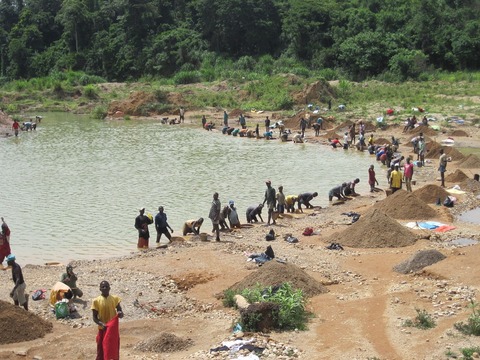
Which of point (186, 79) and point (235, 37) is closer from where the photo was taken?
point (186, 79)

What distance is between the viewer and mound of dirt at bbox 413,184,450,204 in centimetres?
2239

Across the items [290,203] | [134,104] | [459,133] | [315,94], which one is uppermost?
[315,94]

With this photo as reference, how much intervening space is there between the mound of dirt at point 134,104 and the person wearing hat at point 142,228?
3653 cm

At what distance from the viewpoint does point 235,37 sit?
3056 inches

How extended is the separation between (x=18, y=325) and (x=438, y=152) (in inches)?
953

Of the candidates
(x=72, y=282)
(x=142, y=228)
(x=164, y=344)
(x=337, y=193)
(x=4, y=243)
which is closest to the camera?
(x=164, y=344)

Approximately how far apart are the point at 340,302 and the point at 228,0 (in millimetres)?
65534

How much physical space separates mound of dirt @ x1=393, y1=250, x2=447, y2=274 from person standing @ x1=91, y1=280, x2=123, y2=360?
6.91 m

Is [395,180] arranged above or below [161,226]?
above

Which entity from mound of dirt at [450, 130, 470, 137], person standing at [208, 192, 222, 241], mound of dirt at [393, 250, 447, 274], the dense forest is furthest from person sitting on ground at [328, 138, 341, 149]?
the dense forest

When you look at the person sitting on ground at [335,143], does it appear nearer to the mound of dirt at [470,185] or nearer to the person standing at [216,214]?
the mound of dirt at [470,185]

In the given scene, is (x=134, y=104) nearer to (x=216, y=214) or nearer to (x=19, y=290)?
(x=216, y=214)

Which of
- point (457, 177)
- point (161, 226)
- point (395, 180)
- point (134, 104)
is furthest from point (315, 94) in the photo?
point (161, 226)

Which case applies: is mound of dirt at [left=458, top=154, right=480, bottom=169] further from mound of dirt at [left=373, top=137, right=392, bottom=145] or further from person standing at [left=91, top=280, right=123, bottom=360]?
person standing at [left=91, top=280, right=123, bottom=360]
